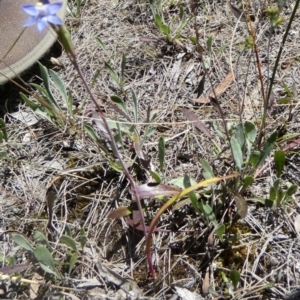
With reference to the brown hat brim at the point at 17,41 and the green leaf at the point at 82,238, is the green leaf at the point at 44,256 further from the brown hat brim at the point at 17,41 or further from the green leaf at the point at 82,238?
the brown hat brim at the point at 17,41

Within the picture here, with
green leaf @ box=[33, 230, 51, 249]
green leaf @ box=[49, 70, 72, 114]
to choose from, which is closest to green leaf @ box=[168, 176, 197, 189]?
green leaf @ box=[33, 230, 51, 249]

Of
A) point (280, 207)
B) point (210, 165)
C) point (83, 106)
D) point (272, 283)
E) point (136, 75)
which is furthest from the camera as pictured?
point (136, 75)

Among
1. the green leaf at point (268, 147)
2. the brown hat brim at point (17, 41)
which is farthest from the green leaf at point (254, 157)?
the brown hat brim at point (17, 41)

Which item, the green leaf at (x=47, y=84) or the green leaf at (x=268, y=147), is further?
the green leaf at (x=47, y=84)

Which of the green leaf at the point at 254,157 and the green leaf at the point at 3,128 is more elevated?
the green leaf at the point at 3,128

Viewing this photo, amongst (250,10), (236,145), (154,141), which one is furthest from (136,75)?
(236,145)

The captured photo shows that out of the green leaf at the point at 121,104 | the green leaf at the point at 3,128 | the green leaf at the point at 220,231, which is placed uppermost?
the green leaf at the point at 3,128

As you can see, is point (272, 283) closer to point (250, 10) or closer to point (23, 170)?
point (23, 170)
